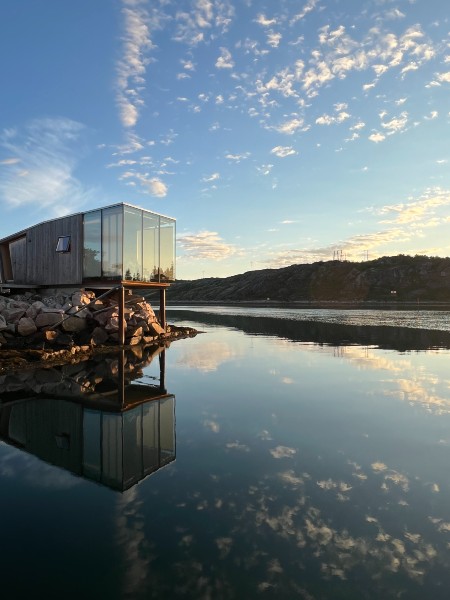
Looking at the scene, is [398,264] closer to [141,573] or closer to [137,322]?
[137,322]

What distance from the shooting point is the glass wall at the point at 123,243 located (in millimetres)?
21406

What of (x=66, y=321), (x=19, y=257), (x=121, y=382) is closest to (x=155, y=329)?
(x=66, y=321)

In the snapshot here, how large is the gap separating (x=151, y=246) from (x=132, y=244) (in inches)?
65.1

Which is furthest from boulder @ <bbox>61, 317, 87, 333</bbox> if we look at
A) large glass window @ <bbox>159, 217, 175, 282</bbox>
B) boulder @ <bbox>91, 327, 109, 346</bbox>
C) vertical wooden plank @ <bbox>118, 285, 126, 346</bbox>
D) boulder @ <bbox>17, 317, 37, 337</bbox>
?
large glass window @ <bbox>159, 217, 175, 282</bbox>

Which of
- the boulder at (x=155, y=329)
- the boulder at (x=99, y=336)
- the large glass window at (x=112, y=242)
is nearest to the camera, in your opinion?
the boulder at (x=99, y=336)

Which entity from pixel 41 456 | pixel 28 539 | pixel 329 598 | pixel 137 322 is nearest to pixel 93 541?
pixel 28 539

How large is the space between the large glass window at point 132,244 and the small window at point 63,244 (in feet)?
14.4

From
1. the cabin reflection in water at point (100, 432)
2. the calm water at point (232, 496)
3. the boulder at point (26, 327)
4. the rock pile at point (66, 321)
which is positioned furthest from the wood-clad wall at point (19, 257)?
the cabin reflection in water at point (100, 432)

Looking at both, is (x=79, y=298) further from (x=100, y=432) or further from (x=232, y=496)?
(x=232, y=496)

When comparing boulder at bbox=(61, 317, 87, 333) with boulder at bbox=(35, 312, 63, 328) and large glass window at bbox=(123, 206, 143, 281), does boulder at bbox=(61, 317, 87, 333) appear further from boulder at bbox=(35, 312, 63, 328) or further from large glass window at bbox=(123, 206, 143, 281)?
Result: large glass window at bbox=(123, 206, 143, 281)

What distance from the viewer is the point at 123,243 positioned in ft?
69.8

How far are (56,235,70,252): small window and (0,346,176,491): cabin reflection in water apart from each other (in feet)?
46.7

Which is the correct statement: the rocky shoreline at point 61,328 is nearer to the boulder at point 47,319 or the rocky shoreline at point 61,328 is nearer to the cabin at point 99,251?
the boulder at point 47,319

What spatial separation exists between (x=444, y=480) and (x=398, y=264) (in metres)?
156
